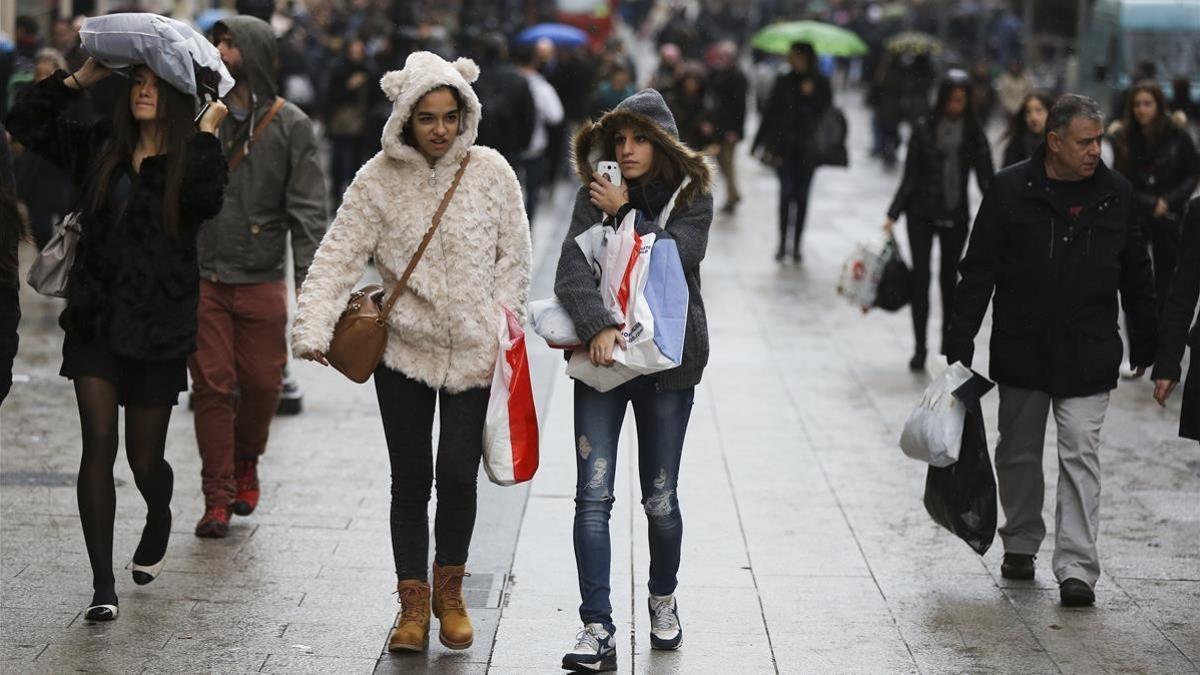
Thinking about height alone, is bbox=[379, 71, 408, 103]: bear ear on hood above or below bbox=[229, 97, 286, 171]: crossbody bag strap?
above

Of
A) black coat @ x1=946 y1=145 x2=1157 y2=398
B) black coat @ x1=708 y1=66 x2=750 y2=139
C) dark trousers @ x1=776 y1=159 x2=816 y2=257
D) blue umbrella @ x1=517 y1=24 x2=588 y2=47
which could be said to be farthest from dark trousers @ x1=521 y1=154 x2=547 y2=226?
black coat @ x1=946 y1=145 x2=1157 y2=398

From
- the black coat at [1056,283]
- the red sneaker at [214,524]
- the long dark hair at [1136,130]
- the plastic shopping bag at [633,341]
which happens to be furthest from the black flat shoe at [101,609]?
the long dark hair at [1136,130]

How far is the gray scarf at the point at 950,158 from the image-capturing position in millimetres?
11523

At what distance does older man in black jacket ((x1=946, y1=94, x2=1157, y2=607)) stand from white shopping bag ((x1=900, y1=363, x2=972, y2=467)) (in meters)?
0.15

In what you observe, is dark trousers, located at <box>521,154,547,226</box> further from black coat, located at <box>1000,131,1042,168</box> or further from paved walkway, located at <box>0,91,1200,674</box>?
paved walkway, located at <box>0,91,1200,674</box>

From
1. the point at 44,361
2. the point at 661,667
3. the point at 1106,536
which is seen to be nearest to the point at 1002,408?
the point at 1106,536

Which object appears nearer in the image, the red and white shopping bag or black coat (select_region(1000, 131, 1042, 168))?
the red and white shopping bag

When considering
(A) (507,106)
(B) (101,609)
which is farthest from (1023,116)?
(B) (101,609)

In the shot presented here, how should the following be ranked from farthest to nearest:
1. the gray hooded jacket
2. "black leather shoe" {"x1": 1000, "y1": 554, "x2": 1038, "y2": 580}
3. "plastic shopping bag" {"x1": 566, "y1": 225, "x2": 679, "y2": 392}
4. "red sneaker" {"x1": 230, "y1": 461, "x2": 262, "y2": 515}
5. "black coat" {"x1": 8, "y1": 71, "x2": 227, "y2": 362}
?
"red sneaker" {"x1": 230, "y1": 461, "x2": 262, "y2": 515} < the gray hooded jacket < "black leather shoe" {"x1": 1000, "y1": 554, "x2": 1038, "y2": 580} < "black coat" {"x1": 8, "y1": 71, "x2": 227, "y2": 362} < "plastic shopping bag" {"x1": 566, "y1": 225, "x2": 679, "y2": 392}

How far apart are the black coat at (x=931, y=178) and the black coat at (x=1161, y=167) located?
86 cm

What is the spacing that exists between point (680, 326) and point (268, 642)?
161cm

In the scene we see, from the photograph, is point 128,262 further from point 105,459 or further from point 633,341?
point 633,341

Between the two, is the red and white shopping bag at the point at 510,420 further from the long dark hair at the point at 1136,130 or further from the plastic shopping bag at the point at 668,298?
the long dark hair at the point at 1136,130

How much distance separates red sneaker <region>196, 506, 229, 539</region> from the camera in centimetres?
715
